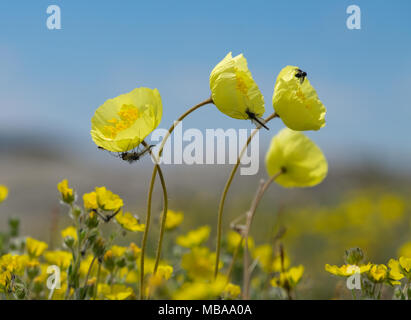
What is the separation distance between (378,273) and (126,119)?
0.62 metres

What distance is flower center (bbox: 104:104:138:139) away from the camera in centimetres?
93

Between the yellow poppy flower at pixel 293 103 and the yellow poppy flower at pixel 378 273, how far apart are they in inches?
12.7

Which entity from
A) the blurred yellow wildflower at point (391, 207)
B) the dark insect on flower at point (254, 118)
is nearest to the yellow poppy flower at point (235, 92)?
the dark insect on flower at point (254, 118)

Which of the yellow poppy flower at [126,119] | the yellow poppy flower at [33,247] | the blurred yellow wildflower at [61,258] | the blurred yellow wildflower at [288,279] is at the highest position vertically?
the yellow poppy flower at [126,119]

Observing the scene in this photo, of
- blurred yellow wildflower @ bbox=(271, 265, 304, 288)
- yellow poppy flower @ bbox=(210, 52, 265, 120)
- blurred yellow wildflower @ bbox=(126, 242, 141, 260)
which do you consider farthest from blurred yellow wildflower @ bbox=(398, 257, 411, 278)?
blurred yellow wildflower @ bbox=(126, 242, 141, 260)

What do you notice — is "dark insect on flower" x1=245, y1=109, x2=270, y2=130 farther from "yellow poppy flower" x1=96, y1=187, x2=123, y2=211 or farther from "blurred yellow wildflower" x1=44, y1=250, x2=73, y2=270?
"blurred yellow wildflower" x1=44, y1=250, x2=73, y2=270

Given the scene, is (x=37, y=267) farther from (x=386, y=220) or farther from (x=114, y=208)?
(x=386, y=220)

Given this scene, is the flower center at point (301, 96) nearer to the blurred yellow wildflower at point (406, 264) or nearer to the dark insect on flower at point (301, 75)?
the dark insect on flower at point (301, 75)

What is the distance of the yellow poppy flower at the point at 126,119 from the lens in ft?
2.80

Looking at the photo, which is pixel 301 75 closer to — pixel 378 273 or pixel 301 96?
pixel 301 96

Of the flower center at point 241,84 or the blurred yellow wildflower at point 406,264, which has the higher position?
the flower center at point 241,84
